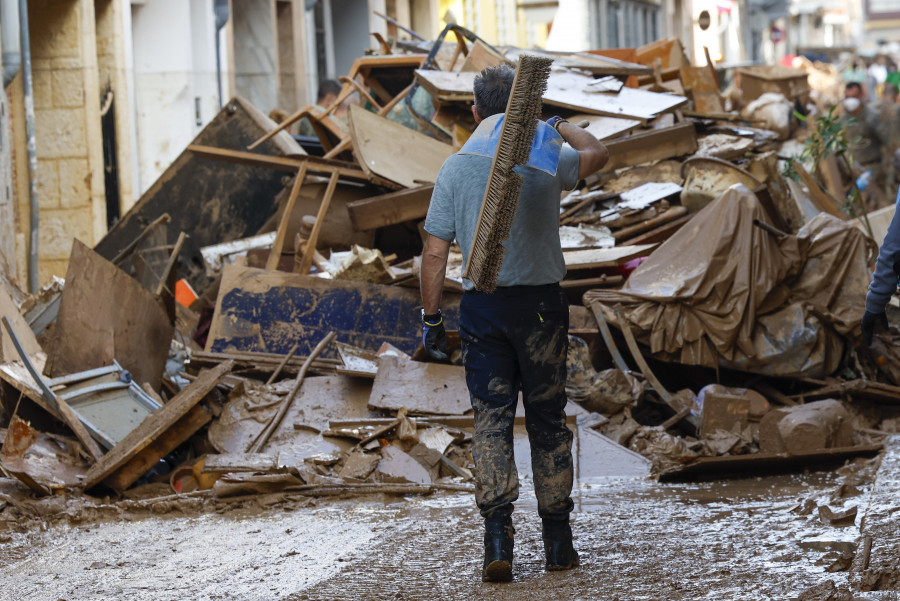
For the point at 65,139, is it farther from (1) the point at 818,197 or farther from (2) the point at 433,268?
(2) the point at 433,268

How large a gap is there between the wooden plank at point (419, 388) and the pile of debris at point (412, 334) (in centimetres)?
1

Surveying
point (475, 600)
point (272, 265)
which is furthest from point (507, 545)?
point (272, 265)

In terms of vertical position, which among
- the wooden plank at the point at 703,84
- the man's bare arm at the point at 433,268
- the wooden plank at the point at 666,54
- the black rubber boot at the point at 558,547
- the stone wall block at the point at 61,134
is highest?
the wooden plank at the point at 666,54

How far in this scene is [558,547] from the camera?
4.13 meters

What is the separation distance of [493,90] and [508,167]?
354 mm

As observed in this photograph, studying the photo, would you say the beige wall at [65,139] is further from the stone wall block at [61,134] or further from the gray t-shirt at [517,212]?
the gray t-shirt at [517,212]

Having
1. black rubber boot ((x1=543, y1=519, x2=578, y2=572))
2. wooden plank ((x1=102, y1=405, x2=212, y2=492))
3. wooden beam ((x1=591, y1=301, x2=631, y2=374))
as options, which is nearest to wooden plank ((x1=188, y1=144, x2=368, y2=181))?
wooden beam ((x1=591, y1=301, x2=631, y2=374))

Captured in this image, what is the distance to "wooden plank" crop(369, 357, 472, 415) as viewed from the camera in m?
6.57

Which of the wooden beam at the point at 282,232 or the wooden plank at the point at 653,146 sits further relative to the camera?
the wooden plank at the point at 653,146

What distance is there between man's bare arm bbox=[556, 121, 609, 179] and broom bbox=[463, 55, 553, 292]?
0.89 feet

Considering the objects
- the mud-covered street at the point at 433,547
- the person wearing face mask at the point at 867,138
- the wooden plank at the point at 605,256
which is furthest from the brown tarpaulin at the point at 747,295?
the person wearing face mask at the point at 867,138

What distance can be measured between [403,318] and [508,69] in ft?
Result: 13.0

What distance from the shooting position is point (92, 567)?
4.58m

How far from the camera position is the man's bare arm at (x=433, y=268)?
13.5ft
